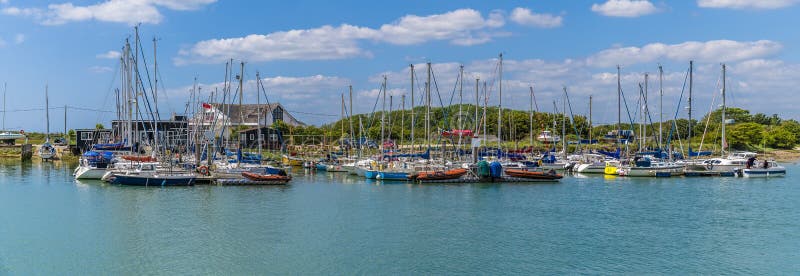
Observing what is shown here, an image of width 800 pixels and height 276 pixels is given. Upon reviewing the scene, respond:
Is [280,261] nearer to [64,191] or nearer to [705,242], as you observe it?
[705,242]

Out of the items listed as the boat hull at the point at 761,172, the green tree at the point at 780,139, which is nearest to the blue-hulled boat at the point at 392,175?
the boat hull at the point at 761,172

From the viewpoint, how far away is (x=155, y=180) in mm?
51844

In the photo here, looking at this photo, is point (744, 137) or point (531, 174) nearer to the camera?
point (531, 174)

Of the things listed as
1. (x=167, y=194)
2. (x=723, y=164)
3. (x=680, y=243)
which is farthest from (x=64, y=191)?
(x=723, y=164)

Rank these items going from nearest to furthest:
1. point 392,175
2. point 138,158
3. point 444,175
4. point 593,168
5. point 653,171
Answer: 1. point 444,175
2. point 392,175
3. point 138,158
4. point 653,171
5. point 593,168

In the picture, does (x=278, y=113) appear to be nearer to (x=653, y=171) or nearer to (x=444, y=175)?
(x=444, y=175)

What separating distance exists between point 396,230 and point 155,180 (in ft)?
84.1

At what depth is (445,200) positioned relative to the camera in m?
46.7

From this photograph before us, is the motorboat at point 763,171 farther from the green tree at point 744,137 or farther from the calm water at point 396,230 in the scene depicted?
the green tree at point 744,137

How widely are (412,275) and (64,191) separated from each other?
36.6m

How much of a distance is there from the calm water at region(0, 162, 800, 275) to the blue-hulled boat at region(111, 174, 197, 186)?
5.14 feet

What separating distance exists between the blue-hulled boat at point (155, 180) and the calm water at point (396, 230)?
5.14ft

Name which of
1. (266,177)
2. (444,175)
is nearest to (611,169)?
(444,175)

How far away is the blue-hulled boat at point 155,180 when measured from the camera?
5175cm
